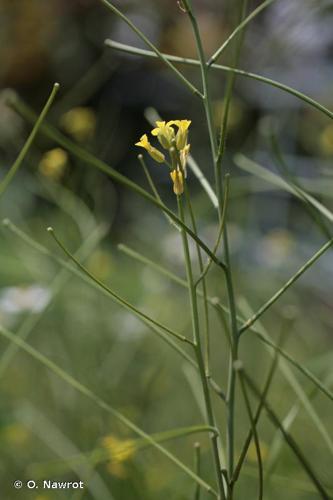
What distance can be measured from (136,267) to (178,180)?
207 cm

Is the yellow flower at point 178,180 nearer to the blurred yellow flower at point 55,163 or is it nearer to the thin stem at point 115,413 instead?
A: the thin stem at point 115,413

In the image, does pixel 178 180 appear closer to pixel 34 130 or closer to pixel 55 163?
pixel 34 130

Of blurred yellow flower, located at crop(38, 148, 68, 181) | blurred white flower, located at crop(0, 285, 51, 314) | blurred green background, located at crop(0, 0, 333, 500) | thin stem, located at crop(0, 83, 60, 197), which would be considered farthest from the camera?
blurred white flower, located at crop(0, 285, 51, 314)

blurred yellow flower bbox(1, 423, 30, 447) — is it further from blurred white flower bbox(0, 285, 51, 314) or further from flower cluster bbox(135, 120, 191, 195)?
flower cluster bbox(135, 120, 191, 195)

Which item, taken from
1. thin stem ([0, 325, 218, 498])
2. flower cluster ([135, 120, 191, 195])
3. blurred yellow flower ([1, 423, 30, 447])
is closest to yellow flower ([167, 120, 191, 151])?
flower cluster ([135, 120, 191, 195])

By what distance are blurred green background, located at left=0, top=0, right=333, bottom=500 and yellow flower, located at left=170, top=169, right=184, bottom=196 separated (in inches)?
4.5

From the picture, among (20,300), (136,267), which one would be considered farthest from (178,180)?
(136,267)

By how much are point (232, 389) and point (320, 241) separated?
6.50 feet

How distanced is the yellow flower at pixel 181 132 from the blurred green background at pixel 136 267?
0.09 meters

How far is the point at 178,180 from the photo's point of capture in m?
0.41

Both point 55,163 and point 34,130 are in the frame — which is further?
point 55,163

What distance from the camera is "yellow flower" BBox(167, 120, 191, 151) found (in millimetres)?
401

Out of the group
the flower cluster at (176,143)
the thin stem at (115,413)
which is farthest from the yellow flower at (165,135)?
the thin stem at (115,413)

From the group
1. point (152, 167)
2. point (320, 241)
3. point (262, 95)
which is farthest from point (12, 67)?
point (320, 241)
